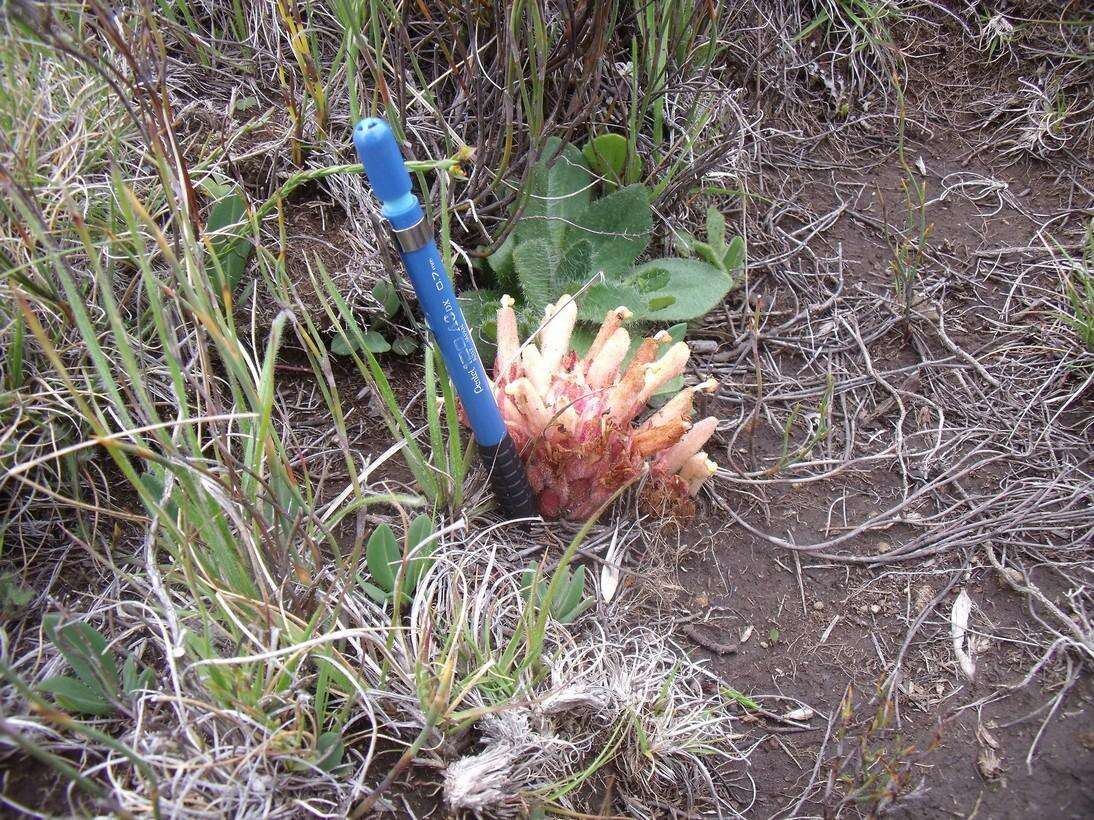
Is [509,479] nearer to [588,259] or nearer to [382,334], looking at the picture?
[382,334]

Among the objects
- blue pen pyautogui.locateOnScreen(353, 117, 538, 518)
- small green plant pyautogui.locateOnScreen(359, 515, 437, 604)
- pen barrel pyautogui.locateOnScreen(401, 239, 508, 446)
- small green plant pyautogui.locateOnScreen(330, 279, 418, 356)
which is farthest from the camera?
small green plant pyautogui.locateOnScreen(330, 279, 418, 356)

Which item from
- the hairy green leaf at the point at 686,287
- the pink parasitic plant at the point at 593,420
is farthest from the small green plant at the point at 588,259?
the pink parasitic plant at the point at 593,420

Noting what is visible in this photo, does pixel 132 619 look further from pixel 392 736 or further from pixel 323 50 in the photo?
pixel 323 50

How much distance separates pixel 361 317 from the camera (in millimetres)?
1804

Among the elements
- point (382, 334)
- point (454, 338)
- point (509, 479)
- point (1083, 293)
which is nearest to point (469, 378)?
point (454, 338)

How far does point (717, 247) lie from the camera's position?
2025 mm

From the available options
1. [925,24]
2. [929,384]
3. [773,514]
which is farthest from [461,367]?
[925,24]

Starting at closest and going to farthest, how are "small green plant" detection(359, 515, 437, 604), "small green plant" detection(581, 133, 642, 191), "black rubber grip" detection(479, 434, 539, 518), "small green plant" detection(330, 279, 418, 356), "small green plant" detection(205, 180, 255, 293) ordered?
"small green plant" detection(359, 515, 437, 604)
"black rubber grip" detection(479, 434, 539, 518)
"small green plant" detection(205, 180, 255, 293)
"small green plant" detection(330, 279, 418, 356)
"small green plant" detection(581, 133, 642, 191)

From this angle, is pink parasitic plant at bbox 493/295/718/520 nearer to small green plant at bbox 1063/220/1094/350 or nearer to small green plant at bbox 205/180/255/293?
small green plant at bbox 205/180/255/293

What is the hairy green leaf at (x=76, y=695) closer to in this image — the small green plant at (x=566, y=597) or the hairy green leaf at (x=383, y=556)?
the hairy green leaf at (x=383, y=556)

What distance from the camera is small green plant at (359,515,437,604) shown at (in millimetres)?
1343

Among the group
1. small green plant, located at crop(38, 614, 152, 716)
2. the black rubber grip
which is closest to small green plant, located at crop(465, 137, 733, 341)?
the black rubber grip

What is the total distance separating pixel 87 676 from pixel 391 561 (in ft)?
1.52

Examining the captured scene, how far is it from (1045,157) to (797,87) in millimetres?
770
